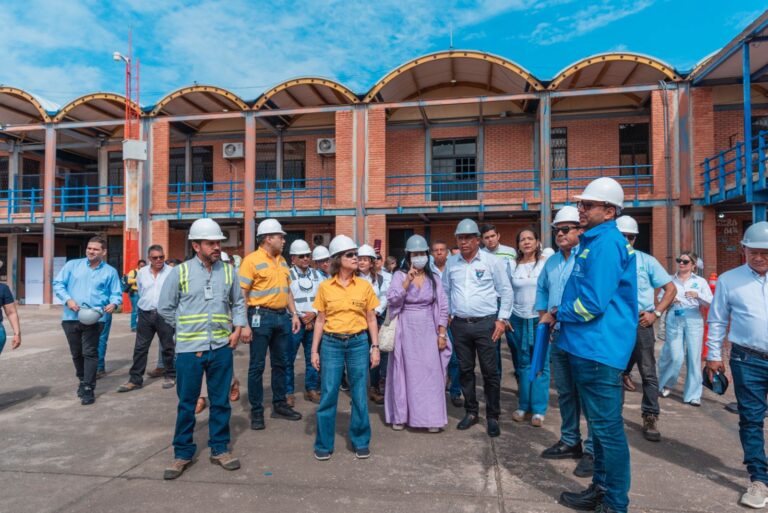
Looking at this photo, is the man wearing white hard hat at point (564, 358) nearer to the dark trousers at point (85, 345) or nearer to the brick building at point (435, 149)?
the dark trousers at point (85, 345)

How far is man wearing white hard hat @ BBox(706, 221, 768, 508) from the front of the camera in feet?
10.6

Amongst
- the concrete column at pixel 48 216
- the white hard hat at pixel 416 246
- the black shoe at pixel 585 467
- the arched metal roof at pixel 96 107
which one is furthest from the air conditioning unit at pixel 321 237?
the black shoe at pixel 585 467

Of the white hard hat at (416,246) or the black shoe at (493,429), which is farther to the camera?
the white hard hat at (416,246)

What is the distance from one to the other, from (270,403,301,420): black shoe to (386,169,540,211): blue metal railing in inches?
395

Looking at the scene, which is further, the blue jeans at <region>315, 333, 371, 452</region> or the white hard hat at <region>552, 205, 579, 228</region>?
the white hard hat at <region>552, 205, 579, 228</region>

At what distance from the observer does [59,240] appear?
20984mm

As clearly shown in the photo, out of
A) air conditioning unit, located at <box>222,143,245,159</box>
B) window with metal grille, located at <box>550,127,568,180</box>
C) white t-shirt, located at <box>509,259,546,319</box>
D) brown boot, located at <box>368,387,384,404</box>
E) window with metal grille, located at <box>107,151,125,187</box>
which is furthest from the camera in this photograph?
window with metal grille, located at <box>107,151,125,187</box>

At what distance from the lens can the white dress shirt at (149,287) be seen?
642 centimetres

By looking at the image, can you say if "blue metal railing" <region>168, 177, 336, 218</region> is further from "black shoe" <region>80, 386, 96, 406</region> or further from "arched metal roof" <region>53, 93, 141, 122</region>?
"black shoe" <region>80, 386, 96, 406</region>

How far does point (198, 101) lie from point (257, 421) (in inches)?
558

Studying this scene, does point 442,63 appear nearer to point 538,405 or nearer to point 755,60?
point 755,60

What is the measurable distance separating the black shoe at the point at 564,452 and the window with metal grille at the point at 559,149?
13.1m

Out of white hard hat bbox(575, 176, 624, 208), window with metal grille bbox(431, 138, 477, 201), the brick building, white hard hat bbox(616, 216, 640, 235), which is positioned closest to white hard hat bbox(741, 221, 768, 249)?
white hard hat bbox(616, 216, 640, 235)

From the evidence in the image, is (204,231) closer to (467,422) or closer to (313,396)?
(313,396)
